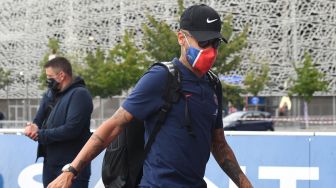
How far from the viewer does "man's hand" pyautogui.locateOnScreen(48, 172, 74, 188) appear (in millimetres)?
3430

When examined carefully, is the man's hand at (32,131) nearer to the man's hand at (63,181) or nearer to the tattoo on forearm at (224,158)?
the tattoo on forearm at (224,158)

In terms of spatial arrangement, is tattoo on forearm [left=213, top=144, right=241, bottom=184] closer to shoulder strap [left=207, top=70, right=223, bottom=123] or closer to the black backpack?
shoulder strap [left=207, top=70, right=223, bottom=123]

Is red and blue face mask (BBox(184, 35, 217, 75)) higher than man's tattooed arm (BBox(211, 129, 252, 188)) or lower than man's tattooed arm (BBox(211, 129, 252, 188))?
higher

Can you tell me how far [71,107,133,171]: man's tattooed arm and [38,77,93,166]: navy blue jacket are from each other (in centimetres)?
237

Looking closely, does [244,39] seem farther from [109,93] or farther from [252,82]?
[109,93]

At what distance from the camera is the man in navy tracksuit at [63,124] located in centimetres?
597

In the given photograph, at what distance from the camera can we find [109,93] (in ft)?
152

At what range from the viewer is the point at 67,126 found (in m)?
5.92

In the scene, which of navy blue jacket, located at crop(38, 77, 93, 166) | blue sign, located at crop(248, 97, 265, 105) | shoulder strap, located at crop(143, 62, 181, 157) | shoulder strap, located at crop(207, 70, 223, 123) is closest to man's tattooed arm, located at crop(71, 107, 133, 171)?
shoulder strap, located at crop(143, 62, 181, 157)

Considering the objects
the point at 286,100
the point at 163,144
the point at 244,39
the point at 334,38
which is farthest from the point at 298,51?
the point at 163,144

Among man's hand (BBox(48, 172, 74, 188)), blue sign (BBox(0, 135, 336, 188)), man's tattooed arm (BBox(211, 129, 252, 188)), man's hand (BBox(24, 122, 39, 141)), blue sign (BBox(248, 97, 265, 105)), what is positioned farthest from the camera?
blue sign (BBox(248, 97, 265, 105))

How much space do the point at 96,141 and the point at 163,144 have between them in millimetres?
346

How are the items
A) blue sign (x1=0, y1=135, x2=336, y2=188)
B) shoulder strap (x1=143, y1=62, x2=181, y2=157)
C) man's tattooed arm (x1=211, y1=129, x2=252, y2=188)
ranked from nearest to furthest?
shoulder strap (x1=143, y1=62, x2=181, y2=157)
man's tattooed arm (x1=211, y1=129, x2=252, y2=188)
blue sign (x1=0, y1=135, x2=336, y2=188)

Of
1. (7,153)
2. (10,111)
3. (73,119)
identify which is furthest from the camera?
(10,111)
